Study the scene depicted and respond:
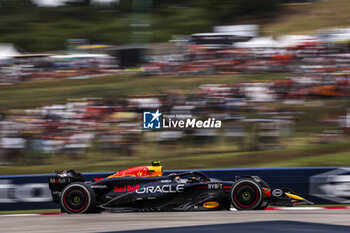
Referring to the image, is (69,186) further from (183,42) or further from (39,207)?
(183,42)

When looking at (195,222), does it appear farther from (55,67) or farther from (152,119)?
(55,67)

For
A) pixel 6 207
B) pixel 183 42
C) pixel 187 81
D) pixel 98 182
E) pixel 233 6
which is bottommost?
pixel 6 207

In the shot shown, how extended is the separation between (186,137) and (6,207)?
4.46 metres

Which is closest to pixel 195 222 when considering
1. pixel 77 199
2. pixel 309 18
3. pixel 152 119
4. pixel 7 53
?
pixel 77 199

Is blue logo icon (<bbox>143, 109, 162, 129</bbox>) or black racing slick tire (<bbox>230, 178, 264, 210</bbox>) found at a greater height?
blue logo icon (<bbox>143, 109, 162, 129</bbox>)

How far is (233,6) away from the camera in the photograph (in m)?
28.8

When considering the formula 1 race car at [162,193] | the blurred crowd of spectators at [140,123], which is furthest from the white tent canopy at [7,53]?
the formula 1 race car at [162,193]

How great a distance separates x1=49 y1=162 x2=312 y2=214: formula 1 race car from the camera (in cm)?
863

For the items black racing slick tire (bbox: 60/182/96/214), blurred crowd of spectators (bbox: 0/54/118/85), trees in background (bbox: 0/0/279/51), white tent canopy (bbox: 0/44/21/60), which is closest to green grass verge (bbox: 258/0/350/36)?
trees in background (bbox: 0/0/279/51)

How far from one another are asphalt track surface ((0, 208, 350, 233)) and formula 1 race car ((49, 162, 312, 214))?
202 mm

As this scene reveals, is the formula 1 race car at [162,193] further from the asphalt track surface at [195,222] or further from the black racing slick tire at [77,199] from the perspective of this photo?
the asphalt track surface at [195,222]

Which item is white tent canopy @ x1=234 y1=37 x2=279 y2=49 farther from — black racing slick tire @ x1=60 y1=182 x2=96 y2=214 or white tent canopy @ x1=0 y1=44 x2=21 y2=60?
black racing slick tire @ x1=60 y1=182 x2=96 y2=214

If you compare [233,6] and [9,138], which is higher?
[233,6]

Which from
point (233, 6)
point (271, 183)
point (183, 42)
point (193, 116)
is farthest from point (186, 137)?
point (233, 6)
